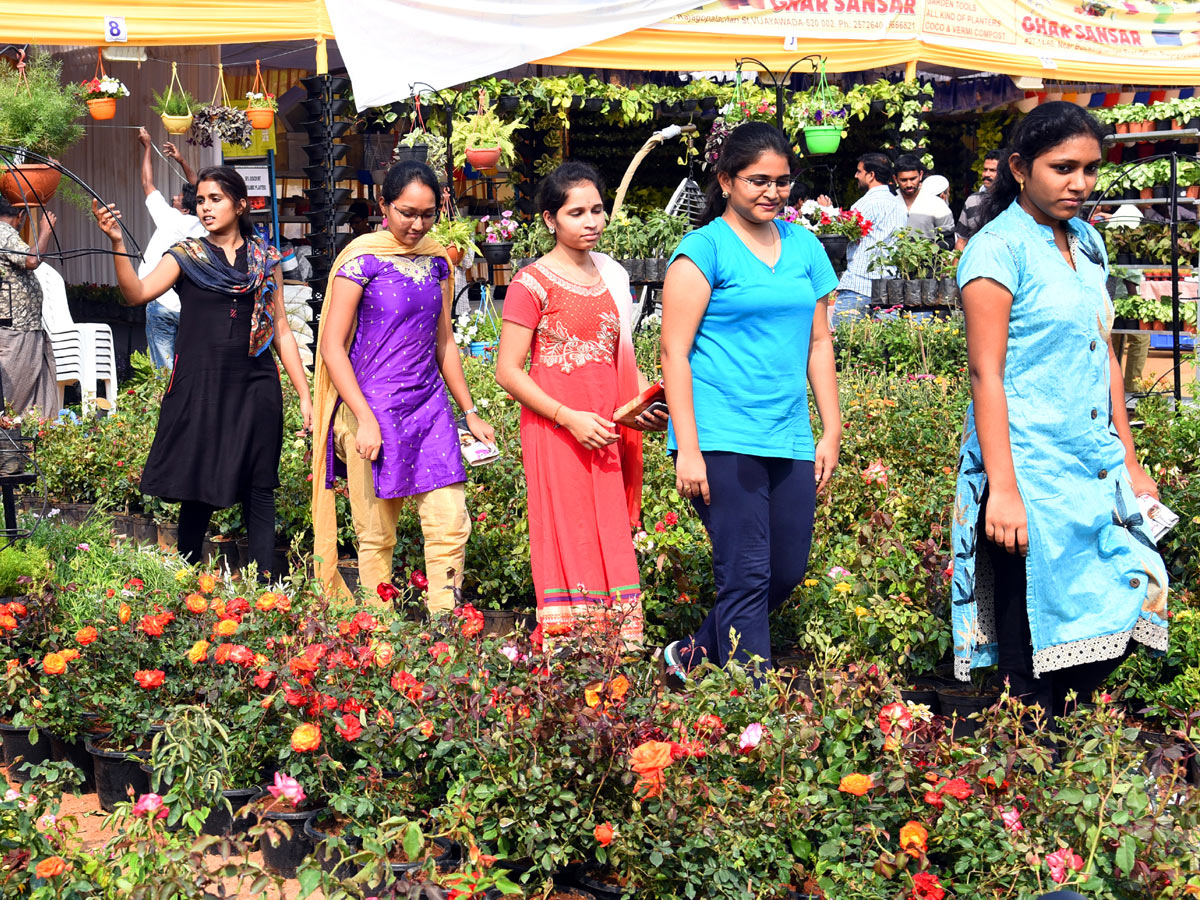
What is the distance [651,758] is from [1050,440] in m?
1.21

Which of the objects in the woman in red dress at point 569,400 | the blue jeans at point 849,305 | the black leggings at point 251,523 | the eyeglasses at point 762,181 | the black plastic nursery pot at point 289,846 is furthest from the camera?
the blue jeans at point 849,305

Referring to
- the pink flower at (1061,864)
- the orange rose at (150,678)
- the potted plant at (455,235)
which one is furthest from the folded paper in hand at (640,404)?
the potted plant at (455,235)

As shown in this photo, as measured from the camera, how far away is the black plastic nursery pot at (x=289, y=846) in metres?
2.79

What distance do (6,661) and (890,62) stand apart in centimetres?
871

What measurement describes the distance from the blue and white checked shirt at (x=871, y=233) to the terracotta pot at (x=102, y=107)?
5.14m

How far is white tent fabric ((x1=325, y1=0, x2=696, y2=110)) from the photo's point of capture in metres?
8.09

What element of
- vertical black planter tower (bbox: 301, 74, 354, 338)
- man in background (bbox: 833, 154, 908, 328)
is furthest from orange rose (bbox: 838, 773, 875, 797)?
vertical black planter tower (bbox: 301, 74, 354, 338)

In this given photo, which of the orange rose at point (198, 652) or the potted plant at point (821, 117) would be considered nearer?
the orange rose at point (198, 652)

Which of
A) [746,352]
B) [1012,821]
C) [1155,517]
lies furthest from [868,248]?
[1012,821]

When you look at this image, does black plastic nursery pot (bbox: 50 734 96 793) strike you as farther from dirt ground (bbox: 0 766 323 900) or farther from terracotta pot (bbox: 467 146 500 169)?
terracotta pot (bbox: 467 146 500 169)

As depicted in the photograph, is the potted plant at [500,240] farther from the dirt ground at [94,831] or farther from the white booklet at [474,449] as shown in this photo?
the dirt ground at [94,831]

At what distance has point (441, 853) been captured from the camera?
2.45m

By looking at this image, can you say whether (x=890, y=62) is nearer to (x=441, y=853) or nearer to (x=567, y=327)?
(x=567, y=327)

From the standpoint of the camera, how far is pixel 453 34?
851 cm
